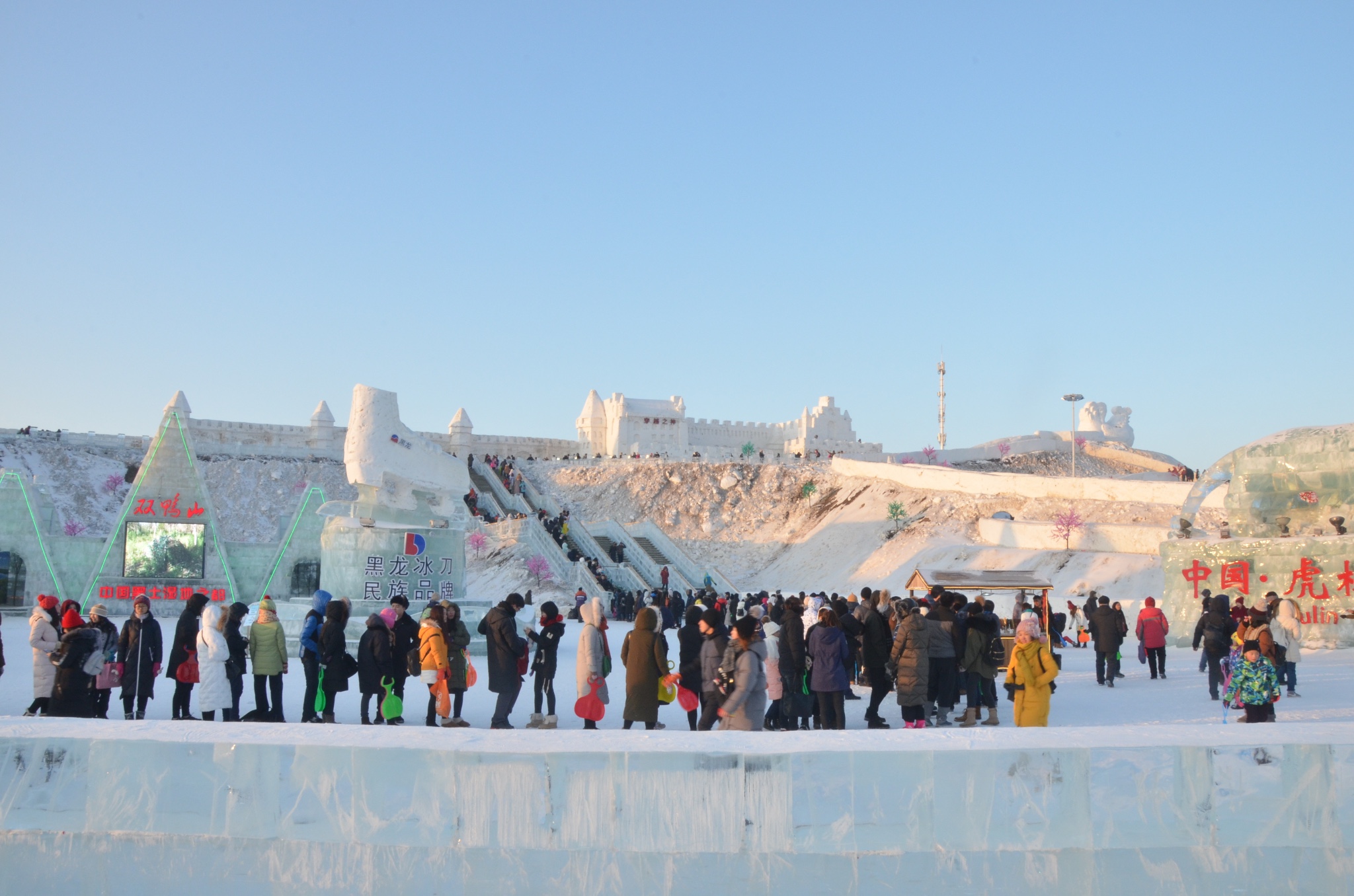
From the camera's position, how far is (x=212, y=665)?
368 inches

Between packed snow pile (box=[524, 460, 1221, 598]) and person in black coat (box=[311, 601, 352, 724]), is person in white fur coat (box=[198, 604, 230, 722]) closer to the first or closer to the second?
person in black coat (box=[311, 601, 352, 724])

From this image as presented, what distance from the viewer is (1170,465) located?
68938 millimetres

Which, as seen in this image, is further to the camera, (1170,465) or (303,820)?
(1170,465)

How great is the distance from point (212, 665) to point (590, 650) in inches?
126

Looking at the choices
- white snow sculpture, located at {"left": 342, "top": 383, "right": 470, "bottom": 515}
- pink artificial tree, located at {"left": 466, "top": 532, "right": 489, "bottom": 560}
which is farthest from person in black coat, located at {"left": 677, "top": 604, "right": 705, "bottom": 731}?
pink artificial tree, located at {"left": 466, "top": 532, "right": 489, "bottom": 560}

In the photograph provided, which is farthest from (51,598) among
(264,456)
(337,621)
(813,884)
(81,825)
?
(264,456)

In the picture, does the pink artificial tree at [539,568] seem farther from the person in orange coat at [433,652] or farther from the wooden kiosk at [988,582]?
the person in orange coat at [433,652]

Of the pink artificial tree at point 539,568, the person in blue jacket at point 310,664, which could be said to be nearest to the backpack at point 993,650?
the person in blue jacket at point 310,664

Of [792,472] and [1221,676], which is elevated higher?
[792,472]

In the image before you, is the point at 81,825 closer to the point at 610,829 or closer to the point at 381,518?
the point at 610,829

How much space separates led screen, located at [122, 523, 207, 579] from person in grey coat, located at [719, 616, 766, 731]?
68.7ft

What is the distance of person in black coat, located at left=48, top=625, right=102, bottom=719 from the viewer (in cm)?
887

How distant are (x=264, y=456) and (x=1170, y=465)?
172 feet

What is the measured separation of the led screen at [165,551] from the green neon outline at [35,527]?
5.85 ft
